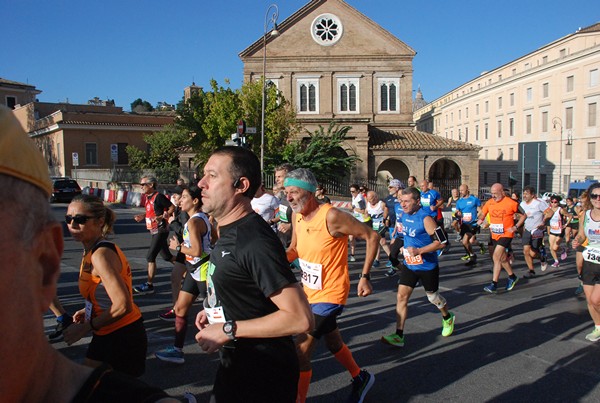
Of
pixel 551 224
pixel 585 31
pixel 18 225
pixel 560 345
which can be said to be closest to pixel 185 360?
pixel 560 345

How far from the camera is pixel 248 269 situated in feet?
8.54

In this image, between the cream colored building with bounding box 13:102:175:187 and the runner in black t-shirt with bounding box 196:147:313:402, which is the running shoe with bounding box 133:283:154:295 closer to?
the runner in black t-shirt with bounding box 196:147:313:402

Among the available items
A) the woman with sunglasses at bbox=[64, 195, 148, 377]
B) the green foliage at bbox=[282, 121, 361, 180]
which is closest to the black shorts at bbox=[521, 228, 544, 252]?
the woman with sunglasses at bbox=[64, 195, 148, 377]

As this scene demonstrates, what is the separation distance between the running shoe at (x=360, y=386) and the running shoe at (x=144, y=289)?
5515mm

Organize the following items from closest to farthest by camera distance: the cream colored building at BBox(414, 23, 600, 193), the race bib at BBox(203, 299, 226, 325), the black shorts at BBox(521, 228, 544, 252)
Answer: the race bib at BBox(203, 299, 226, 325) < the black shorts at BBox(521, 228, 544, 252) < the cream colored building at BBox(414, 23, 600, 193)

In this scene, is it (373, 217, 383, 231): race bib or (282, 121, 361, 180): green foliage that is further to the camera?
(282, 121, 361, 180): green foliage

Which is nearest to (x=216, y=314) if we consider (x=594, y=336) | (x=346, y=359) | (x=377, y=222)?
(x=346, y=359)

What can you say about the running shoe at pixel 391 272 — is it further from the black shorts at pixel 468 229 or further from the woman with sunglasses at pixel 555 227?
the woman with sunglasses at pixel 555 227

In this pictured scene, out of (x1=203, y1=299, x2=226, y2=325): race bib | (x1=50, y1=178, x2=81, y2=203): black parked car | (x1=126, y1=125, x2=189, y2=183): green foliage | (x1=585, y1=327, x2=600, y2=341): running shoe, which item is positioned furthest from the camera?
(x1=126, y1=125, x2=189, y2=183): green foliage

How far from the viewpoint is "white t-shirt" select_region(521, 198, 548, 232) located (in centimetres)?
1240

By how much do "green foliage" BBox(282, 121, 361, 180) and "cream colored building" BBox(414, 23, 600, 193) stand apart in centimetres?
1500

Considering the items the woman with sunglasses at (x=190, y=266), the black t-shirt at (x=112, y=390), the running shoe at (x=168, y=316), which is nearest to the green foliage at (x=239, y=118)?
the running shoe at (x=168, y=316)

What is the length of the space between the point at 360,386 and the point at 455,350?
6.94 ft

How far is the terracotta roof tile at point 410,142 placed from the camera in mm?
36656
